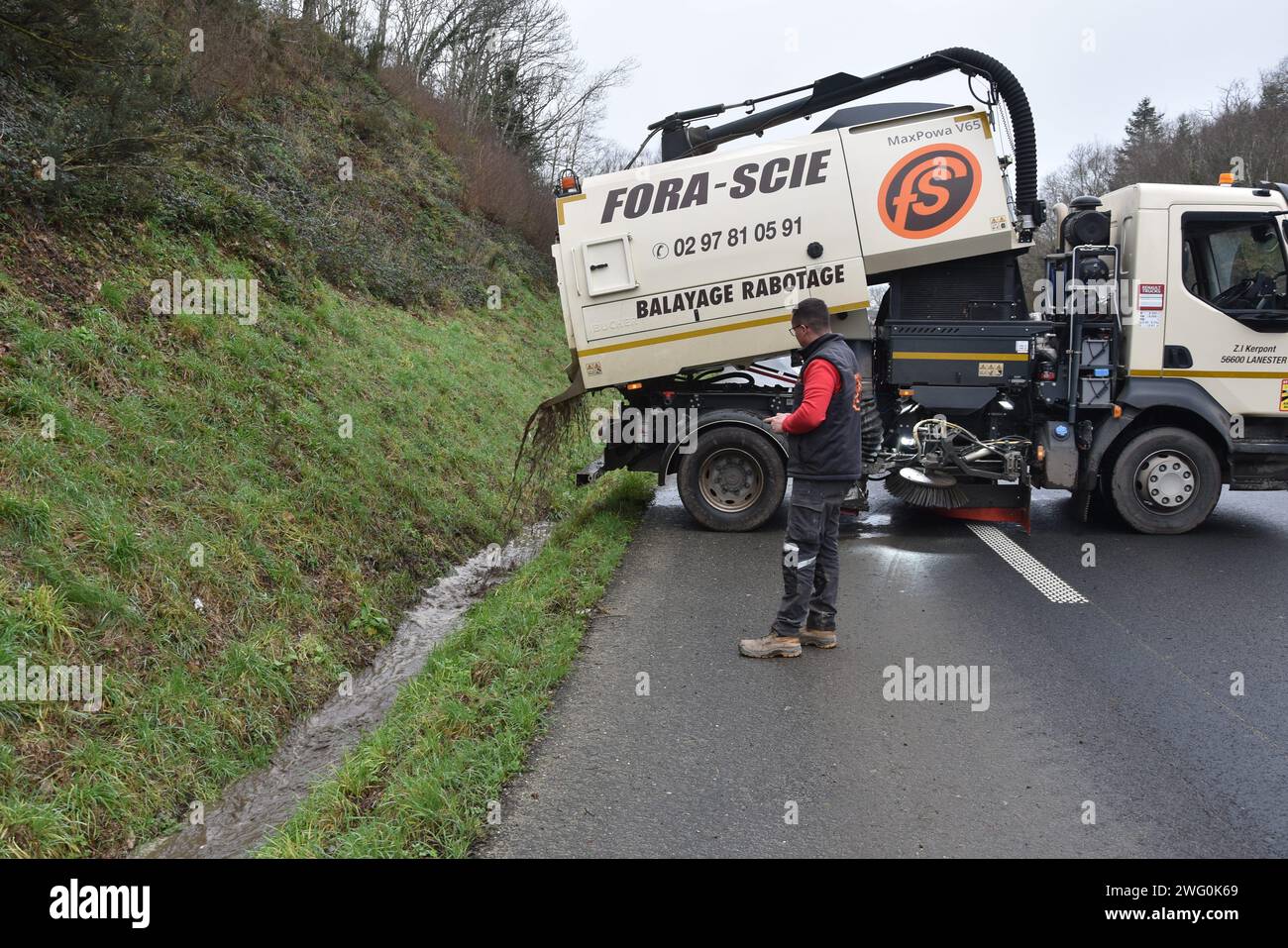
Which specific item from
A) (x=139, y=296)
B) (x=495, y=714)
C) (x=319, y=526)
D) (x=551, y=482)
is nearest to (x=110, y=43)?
(x=139, y=296)

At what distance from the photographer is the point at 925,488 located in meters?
8.86

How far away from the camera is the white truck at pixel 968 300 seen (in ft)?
27.6

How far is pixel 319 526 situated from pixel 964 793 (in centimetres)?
561

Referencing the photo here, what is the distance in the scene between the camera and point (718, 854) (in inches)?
141

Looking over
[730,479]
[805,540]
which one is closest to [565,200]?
[730,479]

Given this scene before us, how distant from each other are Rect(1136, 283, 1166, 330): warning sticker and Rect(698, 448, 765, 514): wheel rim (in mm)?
3606

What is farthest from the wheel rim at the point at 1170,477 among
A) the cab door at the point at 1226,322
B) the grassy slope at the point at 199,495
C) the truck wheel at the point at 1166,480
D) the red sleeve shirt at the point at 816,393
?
the grassy slope at the point at 199,495

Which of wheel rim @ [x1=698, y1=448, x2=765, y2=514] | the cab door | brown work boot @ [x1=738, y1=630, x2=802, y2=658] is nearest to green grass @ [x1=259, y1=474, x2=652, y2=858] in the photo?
brown work boot @ [x1=738, y1=630, x2=802, y2=658]

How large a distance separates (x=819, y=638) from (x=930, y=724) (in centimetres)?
115

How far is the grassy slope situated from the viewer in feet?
15.8

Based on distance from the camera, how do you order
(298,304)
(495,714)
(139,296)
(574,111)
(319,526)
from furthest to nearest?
(574,111) → (298,304) → (139,296) → (319,526) → (495,714)

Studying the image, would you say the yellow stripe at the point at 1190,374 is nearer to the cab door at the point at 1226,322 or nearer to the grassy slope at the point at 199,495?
the cab door at the point at 1226,322

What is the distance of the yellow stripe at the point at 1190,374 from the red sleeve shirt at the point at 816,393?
446cm

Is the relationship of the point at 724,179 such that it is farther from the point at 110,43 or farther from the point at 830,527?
the point at 110,43
